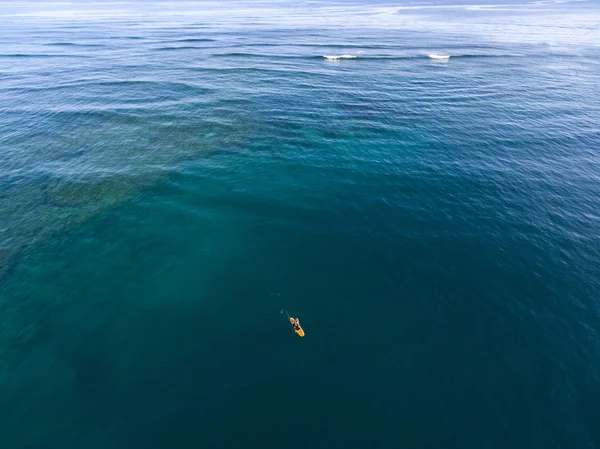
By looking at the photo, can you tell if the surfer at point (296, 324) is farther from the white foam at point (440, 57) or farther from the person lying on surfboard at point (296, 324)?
the white foam at point (440, 57)

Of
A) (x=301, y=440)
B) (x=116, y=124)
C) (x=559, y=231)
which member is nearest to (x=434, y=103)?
(x=559, y=231)

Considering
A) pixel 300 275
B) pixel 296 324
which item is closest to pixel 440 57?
pixel 300 275

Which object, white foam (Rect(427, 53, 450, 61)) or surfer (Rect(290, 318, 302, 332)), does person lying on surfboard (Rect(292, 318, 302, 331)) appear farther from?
white foam (Rect(427, 53, 450, 61))

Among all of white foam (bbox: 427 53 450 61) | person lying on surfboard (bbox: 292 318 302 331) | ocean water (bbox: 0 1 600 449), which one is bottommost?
white foam (bbox: 427 53 450 61)

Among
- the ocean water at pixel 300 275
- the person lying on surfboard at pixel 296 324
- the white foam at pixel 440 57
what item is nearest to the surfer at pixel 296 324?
the person lying on surfboard at pixel 296 324

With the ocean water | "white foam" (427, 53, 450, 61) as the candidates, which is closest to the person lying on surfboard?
the ocean water

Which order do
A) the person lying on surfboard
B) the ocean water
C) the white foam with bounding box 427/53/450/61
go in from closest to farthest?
the ocean water < the person lying on surfboard < the white foam with bounding box 427/53/450/61

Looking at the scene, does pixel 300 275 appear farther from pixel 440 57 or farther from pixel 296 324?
pixel 440 57

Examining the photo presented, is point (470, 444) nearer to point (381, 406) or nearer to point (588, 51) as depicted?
point (381, 406)
